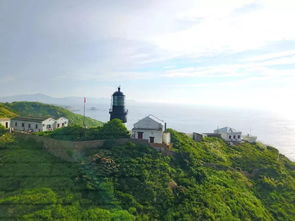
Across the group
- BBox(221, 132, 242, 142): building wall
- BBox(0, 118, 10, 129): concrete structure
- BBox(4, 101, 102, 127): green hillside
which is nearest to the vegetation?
BBox(0, 118, 10, 129): concrete structure

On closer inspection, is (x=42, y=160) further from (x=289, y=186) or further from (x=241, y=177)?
(x=289, y=186)

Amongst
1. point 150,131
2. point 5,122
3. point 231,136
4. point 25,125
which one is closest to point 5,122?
point 5,122

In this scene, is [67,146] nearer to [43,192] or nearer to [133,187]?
[43,192]

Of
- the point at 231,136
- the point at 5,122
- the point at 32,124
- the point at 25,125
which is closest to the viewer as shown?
the point at 5,122

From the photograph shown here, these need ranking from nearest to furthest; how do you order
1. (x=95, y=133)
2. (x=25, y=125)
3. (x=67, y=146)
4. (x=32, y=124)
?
(x=67, y=146), (x=95, y=133), (x=32, y=124), (x=25, y=125)

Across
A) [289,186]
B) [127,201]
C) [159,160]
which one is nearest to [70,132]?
[159,160]

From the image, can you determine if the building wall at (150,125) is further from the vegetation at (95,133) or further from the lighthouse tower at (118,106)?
the lighthouse tower at (118,106)

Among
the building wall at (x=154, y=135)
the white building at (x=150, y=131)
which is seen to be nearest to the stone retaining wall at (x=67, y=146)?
the white building at (x=150, y=131)
